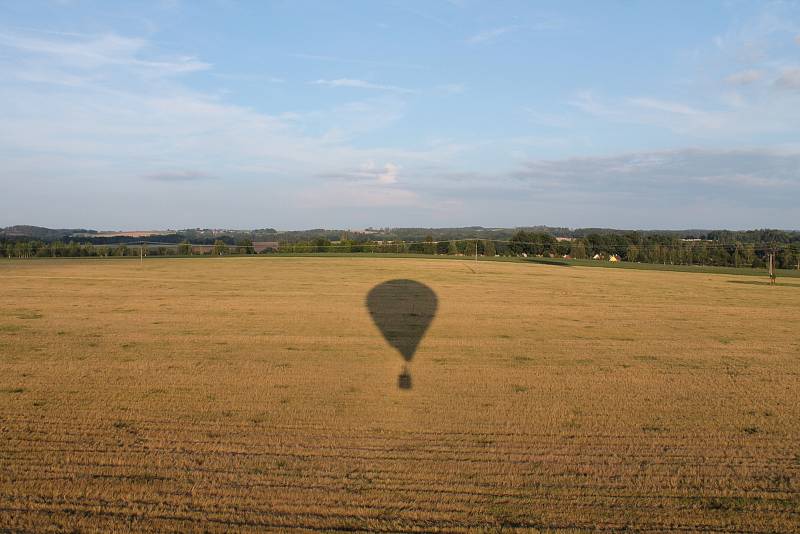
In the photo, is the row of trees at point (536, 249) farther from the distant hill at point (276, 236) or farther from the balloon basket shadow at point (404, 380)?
the balloon basket shadow at point (404, 380)

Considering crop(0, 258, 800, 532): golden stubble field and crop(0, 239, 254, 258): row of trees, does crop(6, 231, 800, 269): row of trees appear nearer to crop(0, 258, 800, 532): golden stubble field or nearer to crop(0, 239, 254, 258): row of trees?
crop(0, 239, 254, 258): row of trees

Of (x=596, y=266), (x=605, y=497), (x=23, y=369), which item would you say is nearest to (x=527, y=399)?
(x=605, y=497)

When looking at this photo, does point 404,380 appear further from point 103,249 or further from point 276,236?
point 276,236

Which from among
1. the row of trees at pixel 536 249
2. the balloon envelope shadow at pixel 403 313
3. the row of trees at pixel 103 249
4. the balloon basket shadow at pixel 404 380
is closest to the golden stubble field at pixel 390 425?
the balloon basket shadow at pixel 404 380

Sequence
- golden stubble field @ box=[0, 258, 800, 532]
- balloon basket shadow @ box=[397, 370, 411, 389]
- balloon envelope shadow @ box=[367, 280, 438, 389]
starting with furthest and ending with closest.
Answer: balloon envelope shadow @ box=[367, 280, 438, 389], balloon basket shadow @ box=[397, 370, 411, 389], golden stubble field @ box=[0, 258, 800, 532]

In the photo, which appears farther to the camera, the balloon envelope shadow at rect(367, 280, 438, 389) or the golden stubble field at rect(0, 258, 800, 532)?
the balloon envelope shadow at rect(367, 280, 438, 389)

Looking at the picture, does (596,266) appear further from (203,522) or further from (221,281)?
(203,522)

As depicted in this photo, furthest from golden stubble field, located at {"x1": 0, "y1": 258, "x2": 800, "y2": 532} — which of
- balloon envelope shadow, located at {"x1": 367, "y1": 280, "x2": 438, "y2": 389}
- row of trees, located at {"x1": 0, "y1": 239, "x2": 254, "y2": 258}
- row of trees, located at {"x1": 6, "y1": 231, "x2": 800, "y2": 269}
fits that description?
row of trees, located at {"x1": 0, "y1": 239, "x2": 254, "y2": 258}

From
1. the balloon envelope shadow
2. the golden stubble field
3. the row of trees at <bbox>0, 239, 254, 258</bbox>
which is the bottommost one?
the golden stubble field
